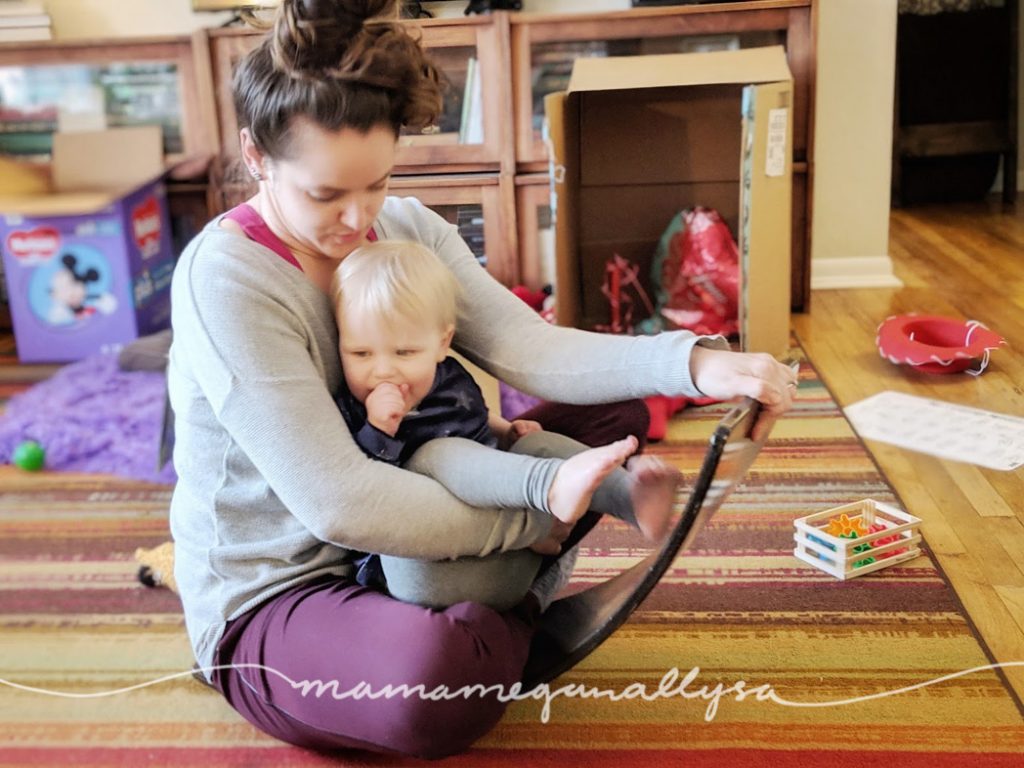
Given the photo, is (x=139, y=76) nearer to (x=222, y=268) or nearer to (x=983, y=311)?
(x=222, y=268)

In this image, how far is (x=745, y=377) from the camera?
1.04 meters

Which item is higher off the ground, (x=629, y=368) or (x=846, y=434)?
(x=629, y=368)

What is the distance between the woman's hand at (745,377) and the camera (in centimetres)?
104

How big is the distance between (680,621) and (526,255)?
1604mm

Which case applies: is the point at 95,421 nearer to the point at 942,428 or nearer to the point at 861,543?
the point at 861,543

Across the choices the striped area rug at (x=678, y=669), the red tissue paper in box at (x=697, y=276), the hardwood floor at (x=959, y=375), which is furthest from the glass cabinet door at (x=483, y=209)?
the striped area rug at (x=678, y=669)

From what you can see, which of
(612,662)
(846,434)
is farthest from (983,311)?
(612,662)

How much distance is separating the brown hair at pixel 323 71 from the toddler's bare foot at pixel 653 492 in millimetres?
423

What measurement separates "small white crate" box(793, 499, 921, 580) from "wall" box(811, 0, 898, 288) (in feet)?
4.97

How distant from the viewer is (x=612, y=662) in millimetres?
1287

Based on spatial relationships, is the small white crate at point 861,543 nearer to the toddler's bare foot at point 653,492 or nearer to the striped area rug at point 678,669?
the striped area rug at point 678,669

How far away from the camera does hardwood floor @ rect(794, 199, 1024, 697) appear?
1428 mm

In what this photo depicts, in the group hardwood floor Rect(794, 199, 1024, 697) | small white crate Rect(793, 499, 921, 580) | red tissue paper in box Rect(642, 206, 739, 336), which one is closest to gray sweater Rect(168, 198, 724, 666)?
small white crate Rect(793, 499, 921, 580)

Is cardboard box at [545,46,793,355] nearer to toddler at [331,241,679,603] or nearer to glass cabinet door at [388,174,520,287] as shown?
glass cabinet door at [388,174,520,287]
